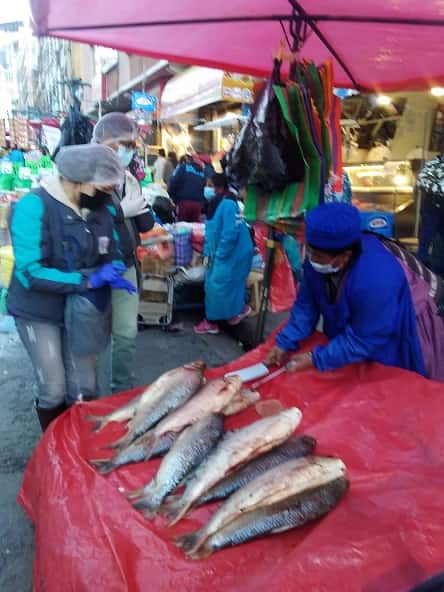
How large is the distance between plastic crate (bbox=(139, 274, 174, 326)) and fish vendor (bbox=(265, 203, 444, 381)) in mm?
3670

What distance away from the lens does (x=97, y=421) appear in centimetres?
256

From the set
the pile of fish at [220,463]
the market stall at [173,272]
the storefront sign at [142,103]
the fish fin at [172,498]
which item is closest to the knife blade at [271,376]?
the pile of fish at [220,463]

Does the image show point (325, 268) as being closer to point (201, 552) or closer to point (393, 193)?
point (201, 552)

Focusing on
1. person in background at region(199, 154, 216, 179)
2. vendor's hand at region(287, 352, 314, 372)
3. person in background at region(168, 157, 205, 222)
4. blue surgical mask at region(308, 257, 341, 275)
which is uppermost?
person in background at region(199, 154, 216, 179)

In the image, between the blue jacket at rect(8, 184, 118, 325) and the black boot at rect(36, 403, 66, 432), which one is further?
the black boot at rect(36, 403, 66, 432)

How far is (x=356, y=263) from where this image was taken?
2.55 meters

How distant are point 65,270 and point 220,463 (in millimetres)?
1554

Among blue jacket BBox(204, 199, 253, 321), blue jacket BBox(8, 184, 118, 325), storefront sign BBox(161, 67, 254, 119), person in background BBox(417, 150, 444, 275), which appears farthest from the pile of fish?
storefront sign BBox(161, 67, 254, 119)

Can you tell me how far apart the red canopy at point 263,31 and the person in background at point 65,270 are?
1.38 meters

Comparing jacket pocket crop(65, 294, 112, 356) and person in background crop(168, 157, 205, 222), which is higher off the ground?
person in background crop(168, 157, 205, 222)

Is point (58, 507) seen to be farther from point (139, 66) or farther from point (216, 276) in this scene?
point (139, 66)

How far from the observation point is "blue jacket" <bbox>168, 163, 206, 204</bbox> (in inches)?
386

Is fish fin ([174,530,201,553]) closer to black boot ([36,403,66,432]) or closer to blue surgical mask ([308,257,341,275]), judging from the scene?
blue surgical mask ([308,257,341,275])

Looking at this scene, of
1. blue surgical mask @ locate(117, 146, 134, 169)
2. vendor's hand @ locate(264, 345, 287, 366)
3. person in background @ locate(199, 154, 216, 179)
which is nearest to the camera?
vendor's hand @ locate(264, 345, 287, 366)
